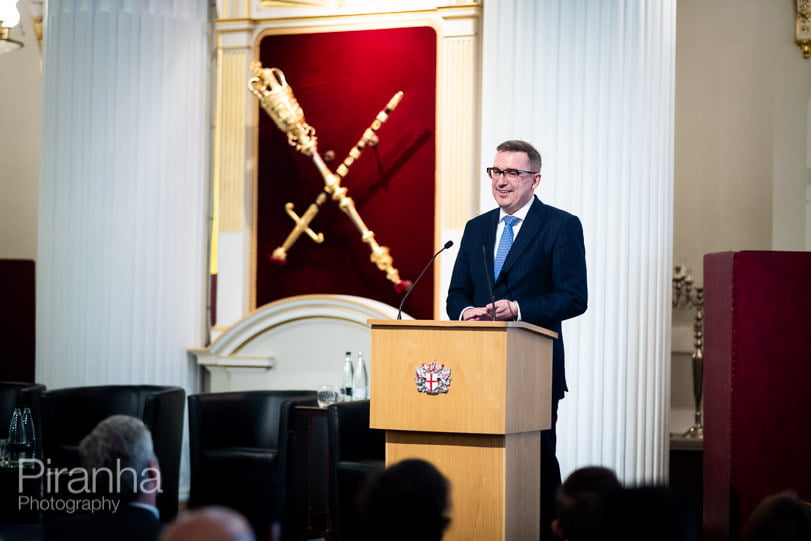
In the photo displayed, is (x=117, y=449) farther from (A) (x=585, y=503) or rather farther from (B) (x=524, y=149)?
(B) (x=524, y=149)

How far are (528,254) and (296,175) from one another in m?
3.06

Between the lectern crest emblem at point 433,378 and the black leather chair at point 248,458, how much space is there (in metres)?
2.11

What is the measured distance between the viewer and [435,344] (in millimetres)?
3041

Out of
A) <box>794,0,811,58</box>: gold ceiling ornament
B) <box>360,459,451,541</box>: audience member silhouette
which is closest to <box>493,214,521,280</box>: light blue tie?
<box>360,459,451,541</box>: audience member silhouette

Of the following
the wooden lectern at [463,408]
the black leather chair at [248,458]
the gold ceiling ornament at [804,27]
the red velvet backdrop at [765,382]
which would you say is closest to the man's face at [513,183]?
the wooden lectern at [463,408]

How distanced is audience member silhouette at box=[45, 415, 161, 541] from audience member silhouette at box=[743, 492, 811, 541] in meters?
1.26

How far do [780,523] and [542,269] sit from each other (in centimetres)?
176

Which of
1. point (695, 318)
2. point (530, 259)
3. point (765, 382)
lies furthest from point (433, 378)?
point (695, 318)

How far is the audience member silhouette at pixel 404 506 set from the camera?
2094 millimetres

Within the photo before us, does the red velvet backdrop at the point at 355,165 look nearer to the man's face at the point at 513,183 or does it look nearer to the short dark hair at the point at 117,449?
the man's face at the point at 513,183

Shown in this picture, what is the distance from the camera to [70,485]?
16.2 feet

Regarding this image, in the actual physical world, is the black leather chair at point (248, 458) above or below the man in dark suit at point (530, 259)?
below

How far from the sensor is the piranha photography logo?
264 centimetres

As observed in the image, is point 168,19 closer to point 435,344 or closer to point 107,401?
point 107,401
